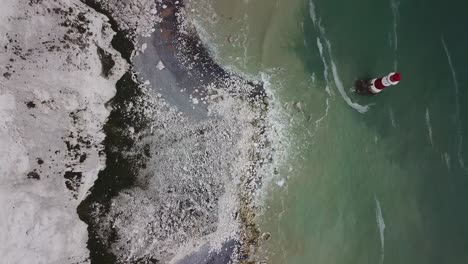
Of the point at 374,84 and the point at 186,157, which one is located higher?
the point at 374,84

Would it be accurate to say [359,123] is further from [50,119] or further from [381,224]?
[50,119]

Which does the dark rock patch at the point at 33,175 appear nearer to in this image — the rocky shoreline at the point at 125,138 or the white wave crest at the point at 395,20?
the rocky shoreline at the point at 125,138

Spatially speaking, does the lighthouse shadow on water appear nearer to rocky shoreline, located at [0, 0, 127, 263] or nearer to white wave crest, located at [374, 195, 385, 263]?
white wave crest, located at [374, 195, 385, 263]

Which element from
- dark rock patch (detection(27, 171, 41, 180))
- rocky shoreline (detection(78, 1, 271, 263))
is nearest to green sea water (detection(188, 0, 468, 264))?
rocky shoreline (detection(78, 1, 271, 263))

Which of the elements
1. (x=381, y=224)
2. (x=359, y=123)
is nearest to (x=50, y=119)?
(x=359, y=123)

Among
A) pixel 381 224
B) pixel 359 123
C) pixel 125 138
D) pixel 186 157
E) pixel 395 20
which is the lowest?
pixel 125 138

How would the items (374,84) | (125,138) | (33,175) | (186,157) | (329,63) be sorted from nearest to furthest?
(33,175) → (125,138) → (186,157) → (374,84) → (329,63)
